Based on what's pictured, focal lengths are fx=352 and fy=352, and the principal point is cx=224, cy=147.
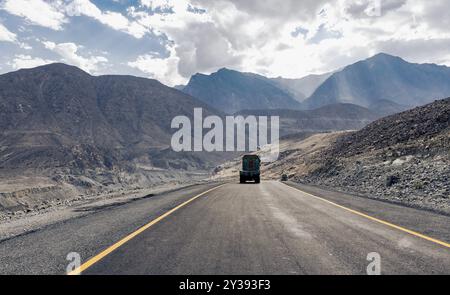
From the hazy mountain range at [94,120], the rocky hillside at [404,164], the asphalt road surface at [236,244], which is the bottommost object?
the asphalt road surface at [236,244]

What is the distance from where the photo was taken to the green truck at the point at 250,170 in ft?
110

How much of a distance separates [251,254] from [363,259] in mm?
1710

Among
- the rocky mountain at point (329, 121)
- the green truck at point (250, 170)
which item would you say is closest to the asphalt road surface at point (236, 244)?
the green truck at point (250, 170)

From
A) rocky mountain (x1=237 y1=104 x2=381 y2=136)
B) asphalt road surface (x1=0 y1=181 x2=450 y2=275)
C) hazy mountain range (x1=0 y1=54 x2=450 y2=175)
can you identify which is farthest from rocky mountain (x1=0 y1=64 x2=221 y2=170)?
asphalt road surface (x1=0 y1=181 x2=450 y2=275)

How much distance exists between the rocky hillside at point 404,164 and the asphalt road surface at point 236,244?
5663mm

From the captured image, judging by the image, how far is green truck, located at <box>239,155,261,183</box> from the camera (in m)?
33.5

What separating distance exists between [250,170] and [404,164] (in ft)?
46.8

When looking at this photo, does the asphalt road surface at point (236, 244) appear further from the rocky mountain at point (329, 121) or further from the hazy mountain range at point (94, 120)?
→ the rocky mountain at point (329, 121)

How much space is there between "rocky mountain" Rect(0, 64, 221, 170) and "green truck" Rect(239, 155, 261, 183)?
6183cm

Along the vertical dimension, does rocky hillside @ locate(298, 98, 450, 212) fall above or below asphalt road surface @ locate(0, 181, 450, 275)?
above

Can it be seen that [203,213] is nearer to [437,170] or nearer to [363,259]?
[363,259]

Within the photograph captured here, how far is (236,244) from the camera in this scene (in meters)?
6.25

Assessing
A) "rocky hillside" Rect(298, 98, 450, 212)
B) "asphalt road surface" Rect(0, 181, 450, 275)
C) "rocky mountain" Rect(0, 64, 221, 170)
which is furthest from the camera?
"rocky mountain" Rect(0, 64, 221, 170)

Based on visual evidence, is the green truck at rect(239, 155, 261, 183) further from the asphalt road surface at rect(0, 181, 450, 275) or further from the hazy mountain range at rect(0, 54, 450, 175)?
the hazy mountain range at rect(0, 54, 450, 175)
